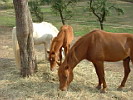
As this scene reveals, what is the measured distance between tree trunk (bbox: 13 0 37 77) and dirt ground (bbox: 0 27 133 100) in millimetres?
246

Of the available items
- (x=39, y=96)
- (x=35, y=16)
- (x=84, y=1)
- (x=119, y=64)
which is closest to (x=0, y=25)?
(x=35, y=16)

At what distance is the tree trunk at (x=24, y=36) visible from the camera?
596cm

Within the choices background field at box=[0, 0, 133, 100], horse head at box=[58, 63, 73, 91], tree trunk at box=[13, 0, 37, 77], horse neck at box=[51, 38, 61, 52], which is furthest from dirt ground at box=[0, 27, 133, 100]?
horse neck at box=[51, 38, 61, 52]

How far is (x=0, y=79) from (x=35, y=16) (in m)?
10.7

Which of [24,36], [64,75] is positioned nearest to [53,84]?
[64,75]

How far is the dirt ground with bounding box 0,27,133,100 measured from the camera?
5.24 m

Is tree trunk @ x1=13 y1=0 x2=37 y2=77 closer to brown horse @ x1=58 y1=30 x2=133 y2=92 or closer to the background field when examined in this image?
the background field

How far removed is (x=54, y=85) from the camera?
5.78 meters

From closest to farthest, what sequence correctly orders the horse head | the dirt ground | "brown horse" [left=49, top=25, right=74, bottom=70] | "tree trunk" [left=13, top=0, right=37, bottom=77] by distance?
the horse head → the dirt ground → "tree trunk" [left=13, top=0, right=37, bottom=77] → "brown horse" [left=49, top=25, right=74, bottom=70]

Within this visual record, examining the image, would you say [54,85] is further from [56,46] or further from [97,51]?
[97,51]

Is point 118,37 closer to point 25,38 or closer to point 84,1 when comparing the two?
point 25,38

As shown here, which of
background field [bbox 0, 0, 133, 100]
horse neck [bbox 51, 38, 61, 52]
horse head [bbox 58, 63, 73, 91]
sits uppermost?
horse neck [bbox 51, 38, 61, 52]

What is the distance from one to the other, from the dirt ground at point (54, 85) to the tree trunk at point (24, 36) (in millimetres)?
246

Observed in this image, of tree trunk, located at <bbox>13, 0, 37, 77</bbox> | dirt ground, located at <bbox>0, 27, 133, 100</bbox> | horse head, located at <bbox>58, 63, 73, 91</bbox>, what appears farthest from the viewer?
tree trunk, located at <bbox>13, 0, 37, 77</bbox>
